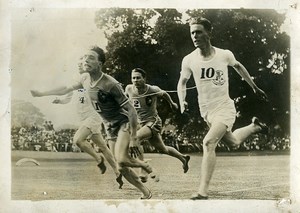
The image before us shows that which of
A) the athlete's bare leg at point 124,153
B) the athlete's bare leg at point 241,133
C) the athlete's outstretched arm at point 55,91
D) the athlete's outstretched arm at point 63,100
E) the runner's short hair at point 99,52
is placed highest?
the runner's short hair at point 99,52

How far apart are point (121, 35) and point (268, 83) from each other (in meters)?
0.50

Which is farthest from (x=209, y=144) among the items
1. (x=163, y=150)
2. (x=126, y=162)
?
(x=126, y=162)

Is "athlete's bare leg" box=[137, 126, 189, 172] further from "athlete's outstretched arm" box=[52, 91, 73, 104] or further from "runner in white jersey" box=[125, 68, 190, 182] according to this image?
"athlete's outstretched arm" box=[52, 91, 73, 104]

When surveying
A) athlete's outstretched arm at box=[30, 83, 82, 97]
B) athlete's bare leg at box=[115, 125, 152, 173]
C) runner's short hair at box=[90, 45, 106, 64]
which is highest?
runner's short hair at box=[90, 45, 106, 64]

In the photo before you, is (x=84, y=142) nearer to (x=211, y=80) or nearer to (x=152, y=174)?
(x=152, y=174)

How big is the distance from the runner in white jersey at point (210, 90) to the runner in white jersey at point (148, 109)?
67mm

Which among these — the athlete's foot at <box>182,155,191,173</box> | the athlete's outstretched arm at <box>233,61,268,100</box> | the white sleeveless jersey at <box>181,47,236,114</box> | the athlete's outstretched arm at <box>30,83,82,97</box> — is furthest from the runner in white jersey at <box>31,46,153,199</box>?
the athlete's outstretched arm at <box>233,61,268,100</box>

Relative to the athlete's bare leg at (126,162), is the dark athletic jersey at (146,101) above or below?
above

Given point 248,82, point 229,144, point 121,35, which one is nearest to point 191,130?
point 229,144

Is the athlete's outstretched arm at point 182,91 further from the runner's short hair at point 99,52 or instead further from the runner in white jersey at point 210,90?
the runner's short hair at point 99,52

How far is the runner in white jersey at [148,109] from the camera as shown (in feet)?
5.74

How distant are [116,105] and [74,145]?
0.61 ft

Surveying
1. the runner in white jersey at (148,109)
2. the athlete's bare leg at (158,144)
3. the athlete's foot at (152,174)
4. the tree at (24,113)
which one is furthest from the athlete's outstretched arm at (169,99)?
the tree at (24,113)

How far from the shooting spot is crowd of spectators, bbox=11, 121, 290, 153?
1.74 m
